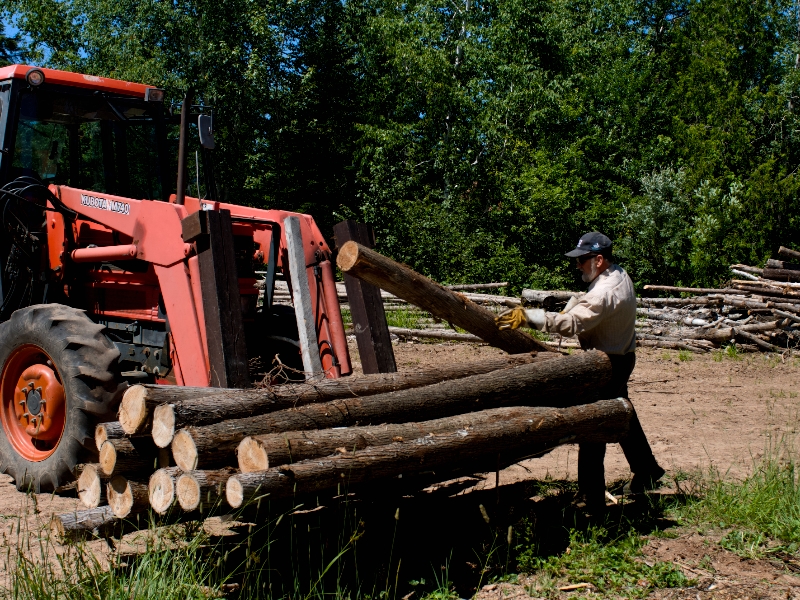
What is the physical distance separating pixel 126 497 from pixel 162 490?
0.21 m

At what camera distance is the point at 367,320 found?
635cm

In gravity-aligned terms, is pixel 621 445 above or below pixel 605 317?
below

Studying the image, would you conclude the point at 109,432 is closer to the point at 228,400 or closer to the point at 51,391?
the point at 228,400

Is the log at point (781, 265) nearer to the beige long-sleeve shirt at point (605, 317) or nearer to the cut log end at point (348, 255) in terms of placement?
the beige long-sleeve shirt at point (605, 317)

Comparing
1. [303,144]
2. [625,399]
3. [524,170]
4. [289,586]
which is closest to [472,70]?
[524,170]

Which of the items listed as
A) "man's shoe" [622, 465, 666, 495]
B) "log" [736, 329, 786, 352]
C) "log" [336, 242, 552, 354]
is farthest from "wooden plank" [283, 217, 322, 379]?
"log" [736, 329, 786, 352]

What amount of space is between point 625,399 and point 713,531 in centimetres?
104

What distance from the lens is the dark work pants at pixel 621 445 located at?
221 inches

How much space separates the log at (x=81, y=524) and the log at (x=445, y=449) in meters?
0.82

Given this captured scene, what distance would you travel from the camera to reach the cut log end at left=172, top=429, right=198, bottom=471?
13.2ft

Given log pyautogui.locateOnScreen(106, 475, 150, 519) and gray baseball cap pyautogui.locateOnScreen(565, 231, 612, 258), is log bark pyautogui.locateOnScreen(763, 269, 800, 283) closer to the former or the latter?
gray baseball cap pyautogui.locateOnScreen(565, 231, 612, 258)

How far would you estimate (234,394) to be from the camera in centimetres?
448

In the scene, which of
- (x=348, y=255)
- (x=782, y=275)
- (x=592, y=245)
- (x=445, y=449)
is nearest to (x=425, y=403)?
(x=445, y=449)

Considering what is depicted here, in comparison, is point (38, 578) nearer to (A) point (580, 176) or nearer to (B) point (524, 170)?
(B) point (524, 170)
